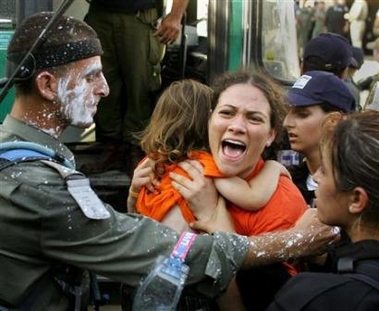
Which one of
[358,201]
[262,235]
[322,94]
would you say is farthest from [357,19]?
[358,201]

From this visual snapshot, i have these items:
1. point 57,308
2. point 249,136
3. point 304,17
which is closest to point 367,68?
point 304,17

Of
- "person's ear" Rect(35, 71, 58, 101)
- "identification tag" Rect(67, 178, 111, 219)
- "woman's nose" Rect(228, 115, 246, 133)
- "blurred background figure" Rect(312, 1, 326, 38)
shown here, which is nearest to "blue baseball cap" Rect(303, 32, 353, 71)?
"woman's nose" Rect(228, 115, 246, 133)

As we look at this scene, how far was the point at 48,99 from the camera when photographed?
217 centimetres

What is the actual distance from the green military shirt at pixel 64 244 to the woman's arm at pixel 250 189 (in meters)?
0.23

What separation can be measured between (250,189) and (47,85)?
2.23 ft

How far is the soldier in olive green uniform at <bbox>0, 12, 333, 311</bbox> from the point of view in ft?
6.34

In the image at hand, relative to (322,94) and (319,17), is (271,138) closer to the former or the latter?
(322,94)

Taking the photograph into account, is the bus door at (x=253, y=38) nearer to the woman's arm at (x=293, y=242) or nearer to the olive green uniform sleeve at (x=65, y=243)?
the woman's arm at (x=293, y=242)

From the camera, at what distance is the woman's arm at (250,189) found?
2240 millimetres

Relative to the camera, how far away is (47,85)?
7.07 feet

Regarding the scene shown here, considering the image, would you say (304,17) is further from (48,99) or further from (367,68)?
(48,99)

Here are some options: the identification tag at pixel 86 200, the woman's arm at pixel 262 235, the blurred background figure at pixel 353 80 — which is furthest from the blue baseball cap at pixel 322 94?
the identification tag at pixel 86 200

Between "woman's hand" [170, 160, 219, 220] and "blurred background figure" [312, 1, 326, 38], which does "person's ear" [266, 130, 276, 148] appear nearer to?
"woman's hand" [170, 160, 219, 220]

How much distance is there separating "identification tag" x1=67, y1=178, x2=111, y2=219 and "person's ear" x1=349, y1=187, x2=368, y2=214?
64 centimetres
